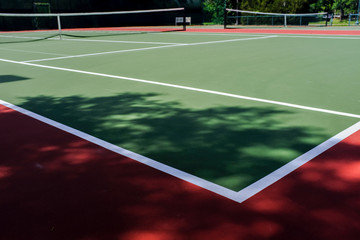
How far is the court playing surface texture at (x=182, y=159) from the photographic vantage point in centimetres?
251

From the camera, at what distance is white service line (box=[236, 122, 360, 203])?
9.37ft

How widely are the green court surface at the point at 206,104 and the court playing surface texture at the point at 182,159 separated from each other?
0.02 metres

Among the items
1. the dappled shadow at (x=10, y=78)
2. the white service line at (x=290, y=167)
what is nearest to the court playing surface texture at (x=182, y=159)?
the white service line at (x=290, y=167)

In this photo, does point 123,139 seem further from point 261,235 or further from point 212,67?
point 212,67

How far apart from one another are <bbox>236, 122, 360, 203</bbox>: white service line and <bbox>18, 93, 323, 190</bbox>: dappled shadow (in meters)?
0.07

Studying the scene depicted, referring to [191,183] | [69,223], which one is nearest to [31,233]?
[69,223]

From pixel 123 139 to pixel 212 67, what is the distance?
529 cm

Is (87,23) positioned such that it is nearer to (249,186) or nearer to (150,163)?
(150,163)

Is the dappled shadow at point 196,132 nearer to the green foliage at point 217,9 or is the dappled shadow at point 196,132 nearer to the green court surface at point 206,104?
the green court surface at point 206,104

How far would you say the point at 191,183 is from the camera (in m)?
3.03

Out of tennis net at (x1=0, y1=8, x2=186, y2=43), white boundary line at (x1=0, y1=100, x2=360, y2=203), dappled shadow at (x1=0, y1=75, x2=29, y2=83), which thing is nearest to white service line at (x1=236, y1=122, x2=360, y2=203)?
white boundary line at (x1=0, y1=100, x2=360, y2=203)

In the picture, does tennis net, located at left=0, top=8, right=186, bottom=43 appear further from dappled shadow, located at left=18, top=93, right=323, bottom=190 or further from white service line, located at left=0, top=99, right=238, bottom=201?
white service line, located at left=0, top=99, right=238, bottom=201

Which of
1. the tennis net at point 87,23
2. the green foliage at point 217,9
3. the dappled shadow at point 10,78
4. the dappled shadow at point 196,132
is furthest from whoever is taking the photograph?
the green foliage at point 217,9

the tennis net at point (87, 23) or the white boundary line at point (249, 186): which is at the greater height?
the tennis net at point (87, 23)
